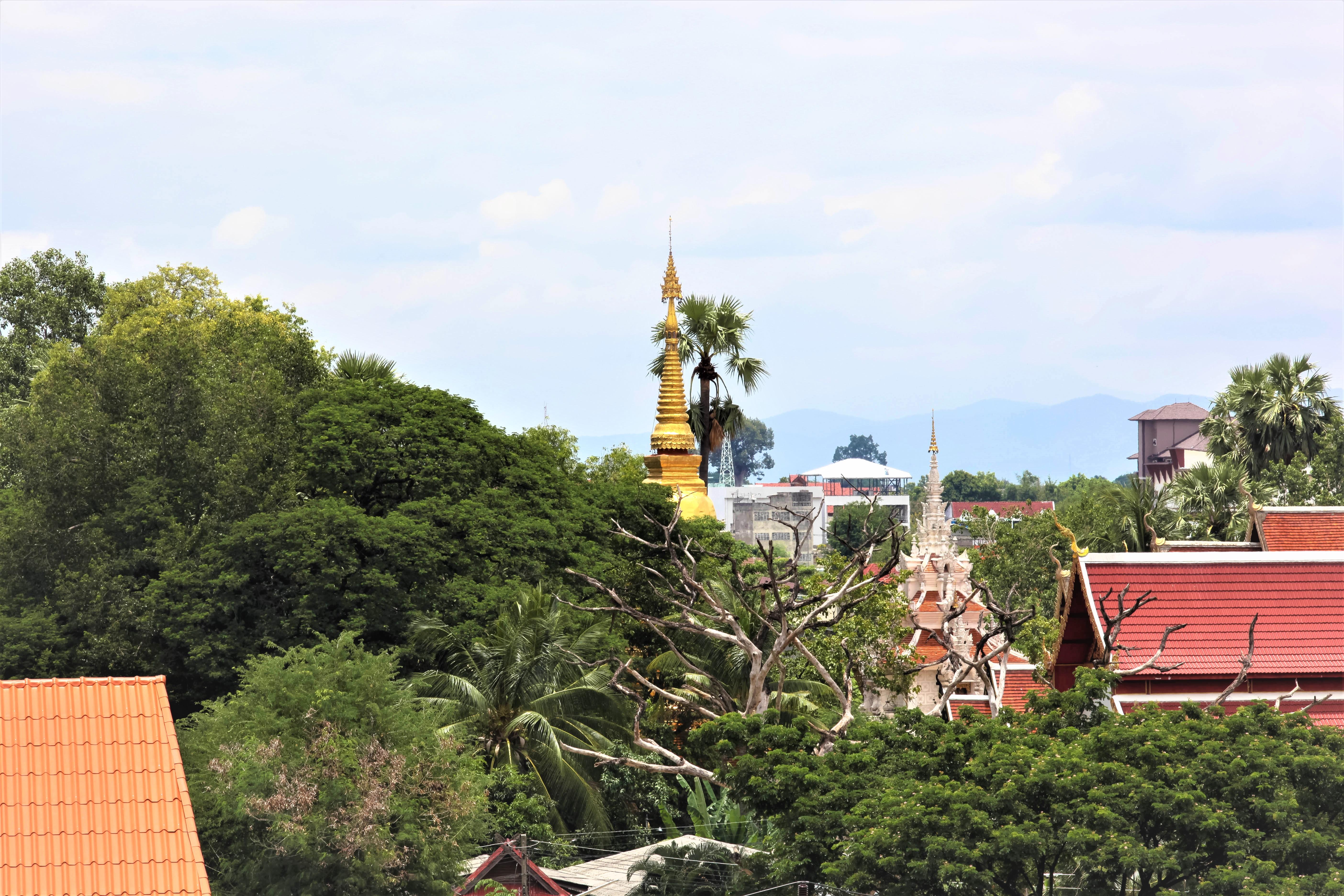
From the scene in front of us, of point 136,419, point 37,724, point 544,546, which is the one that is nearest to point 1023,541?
point 544,546

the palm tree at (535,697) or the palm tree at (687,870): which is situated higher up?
the palm tree at (535,697)

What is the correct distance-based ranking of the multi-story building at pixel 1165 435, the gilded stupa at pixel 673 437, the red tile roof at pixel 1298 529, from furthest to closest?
the multi-story building at pixel 1165 435
the gilded stupa at pixel 673 437
the red tile roof at pixel 1298 529

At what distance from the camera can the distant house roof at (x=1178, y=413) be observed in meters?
142

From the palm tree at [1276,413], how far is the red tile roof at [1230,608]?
22.7 m

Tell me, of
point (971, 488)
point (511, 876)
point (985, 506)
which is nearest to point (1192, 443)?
point (985, 506)

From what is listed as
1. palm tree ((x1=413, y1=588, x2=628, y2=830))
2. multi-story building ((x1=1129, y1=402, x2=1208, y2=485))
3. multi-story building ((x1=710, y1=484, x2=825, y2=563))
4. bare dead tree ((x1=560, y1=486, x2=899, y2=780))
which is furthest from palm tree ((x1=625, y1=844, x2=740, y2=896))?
multi-story building ((x1=710, y1=484, x2=825, y2=563))

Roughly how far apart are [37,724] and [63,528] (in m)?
19.8

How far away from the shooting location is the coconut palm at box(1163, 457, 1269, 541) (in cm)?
4456

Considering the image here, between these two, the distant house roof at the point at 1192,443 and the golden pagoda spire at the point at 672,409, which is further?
the distant house roof at the point at 1192,443

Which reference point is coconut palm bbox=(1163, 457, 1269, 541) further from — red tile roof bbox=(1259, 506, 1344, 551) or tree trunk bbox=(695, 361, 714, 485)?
tree trunk bbox=(695, 361, 714, 485)

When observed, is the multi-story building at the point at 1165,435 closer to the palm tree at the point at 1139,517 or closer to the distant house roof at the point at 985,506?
the distant house roof at the point at 985,506

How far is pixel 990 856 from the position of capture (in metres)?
18.3

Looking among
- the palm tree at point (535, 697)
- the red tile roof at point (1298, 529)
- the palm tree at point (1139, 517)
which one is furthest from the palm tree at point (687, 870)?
the palm tree at point (1139, 517)

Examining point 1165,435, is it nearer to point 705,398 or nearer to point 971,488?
point 971,488
